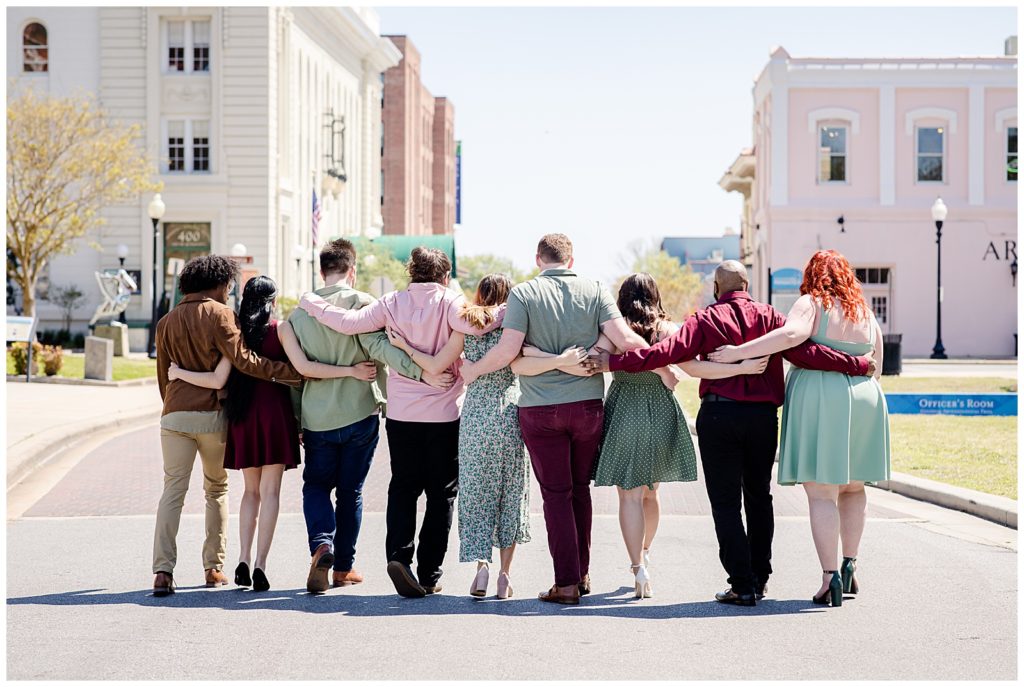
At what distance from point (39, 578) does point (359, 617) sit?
2.38 metres

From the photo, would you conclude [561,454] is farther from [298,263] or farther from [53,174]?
[298,263]

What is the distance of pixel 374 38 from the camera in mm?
66375

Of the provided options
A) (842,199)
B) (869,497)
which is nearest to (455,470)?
(869,497)

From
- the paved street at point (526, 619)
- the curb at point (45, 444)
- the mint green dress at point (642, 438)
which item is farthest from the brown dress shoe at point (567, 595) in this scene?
the curb at point (45, 444)

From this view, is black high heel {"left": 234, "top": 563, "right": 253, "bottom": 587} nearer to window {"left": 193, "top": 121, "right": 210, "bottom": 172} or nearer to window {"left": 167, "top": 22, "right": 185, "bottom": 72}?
window {"left": 193, "top": 121, "right": 210, "bottom": 172}

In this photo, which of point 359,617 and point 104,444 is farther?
point 104,444

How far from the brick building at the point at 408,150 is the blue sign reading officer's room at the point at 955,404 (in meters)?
71.4

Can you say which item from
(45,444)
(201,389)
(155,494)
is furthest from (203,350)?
(45,444)

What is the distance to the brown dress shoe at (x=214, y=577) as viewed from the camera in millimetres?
8328

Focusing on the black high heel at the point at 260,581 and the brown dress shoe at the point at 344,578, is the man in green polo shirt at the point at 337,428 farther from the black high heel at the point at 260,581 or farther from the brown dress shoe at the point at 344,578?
the black high heel at the point at 260,581

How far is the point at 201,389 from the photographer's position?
27.2 ft

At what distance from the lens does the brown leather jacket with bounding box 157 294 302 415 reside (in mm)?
8180

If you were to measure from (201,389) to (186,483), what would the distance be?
581 mm

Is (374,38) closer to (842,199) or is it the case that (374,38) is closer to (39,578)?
(842,199)
